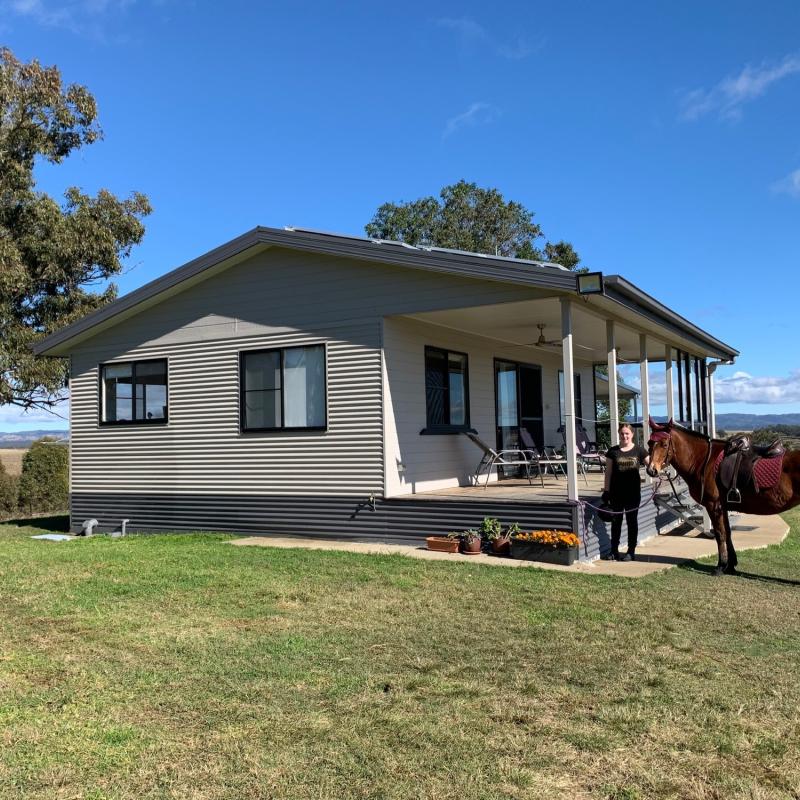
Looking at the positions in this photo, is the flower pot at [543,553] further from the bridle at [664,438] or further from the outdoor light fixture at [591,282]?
the outdoor light fixture at [591,282]

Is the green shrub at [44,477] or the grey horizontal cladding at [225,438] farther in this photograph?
the green shrub at [44,477]

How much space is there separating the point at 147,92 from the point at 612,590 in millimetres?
14446

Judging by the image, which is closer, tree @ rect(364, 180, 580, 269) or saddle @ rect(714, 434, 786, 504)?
saddle @ rect(714, 434, 786, 504)

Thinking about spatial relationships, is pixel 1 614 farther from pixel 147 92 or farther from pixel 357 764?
pixel 147 92

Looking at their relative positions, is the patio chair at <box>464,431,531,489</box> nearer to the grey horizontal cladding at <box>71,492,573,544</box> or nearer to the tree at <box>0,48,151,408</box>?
the grey horizontal cladding at <box>71,492,573,544</box>

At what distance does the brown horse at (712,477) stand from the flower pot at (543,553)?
126cm

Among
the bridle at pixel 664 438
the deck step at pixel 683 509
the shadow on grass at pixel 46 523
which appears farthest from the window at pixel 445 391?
the shadow on grass at pixel 46 523

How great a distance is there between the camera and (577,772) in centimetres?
314

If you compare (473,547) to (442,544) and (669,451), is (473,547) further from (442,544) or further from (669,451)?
(669,451)

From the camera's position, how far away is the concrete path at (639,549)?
785 cm

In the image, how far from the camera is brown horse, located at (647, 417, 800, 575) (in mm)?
7203

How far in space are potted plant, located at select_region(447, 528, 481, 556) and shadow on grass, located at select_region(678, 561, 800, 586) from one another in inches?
89.2

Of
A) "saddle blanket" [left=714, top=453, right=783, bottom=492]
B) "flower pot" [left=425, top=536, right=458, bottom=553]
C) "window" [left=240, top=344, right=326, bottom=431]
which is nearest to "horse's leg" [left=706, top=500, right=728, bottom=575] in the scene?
"saddle blanket" [left=714, top=453, right=783, bottom=492]

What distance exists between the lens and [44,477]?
1645 cm
